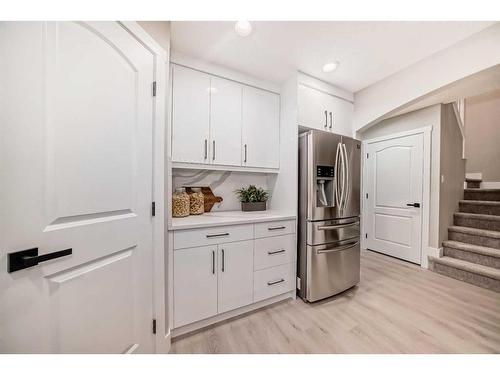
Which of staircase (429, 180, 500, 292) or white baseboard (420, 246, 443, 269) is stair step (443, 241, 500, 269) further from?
white baseboard (420, 246, 443, 269)

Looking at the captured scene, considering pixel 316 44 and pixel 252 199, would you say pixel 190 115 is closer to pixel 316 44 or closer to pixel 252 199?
pixel 252 199

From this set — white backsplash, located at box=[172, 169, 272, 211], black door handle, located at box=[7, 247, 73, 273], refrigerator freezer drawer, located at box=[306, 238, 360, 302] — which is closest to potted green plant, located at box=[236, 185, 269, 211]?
white backsplash, located at box=[172, 169, 272, 211]

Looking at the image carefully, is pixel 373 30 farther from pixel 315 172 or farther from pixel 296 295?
pixel 296 295

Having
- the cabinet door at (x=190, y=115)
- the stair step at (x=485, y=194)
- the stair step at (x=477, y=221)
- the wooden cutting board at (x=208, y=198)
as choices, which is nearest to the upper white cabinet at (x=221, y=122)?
the cabinet door at (x=190, y=115)

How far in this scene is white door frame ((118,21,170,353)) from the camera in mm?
1265

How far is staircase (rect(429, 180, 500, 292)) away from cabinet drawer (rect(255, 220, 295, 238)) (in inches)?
89.4

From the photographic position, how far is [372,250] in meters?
3.54

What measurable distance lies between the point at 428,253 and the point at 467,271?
43 cm

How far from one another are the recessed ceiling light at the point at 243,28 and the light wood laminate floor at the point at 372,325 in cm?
231

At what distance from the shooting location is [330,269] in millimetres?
2059

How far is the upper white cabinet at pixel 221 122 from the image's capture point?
1817 mm

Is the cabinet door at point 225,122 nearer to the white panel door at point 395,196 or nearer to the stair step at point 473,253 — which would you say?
the white panel door at point 395,196
